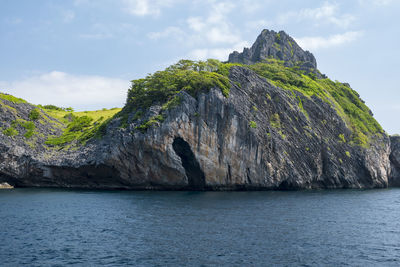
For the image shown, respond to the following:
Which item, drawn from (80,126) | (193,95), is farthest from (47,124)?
(193,95)

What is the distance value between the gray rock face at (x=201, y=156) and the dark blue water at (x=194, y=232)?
49.3 ft

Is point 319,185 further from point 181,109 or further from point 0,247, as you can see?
point 0,247

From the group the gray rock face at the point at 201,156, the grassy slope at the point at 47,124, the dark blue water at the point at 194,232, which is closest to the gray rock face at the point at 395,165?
the gray rock face at the point at 201,156

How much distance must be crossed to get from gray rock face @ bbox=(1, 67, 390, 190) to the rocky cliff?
0.23 m

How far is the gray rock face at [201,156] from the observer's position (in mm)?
74750

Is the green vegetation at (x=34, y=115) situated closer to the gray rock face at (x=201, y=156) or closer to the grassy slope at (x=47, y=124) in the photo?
the grassy slope at (x=47, y=124)

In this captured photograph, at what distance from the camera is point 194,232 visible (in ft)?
125

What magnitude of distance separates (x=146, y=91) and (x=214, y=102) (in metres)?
18.3

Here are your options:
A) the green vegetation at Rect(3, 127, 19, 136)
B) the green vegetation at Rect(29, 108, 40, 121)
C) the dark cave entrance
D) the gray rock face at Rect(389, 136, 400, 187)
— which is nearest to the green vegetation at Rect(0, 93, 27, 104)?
the green vegetation at Rect(29, 108, 40, 121)

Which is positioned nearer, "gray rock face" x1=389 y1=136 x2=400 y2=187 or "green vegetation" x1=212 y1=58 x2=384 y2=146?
"green vegetation" x1=212 y1=58 x2=384 y2=146

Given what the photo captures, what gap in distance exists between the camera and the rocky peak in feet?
468

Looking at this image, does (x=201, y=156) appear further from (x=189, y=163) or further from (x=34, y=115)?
(x=34, y=115)

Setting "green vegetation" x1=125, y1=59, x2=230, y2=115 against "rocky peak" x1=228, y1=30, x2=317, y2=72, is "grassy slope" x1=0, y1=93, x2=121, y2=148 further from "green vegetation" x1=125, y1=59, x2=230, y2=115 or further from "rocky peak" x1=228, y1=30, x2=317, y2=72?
"rocky peak" x1=228, y1=30, x2=317, y2=72

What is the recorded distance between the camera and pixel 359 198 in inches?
2724
